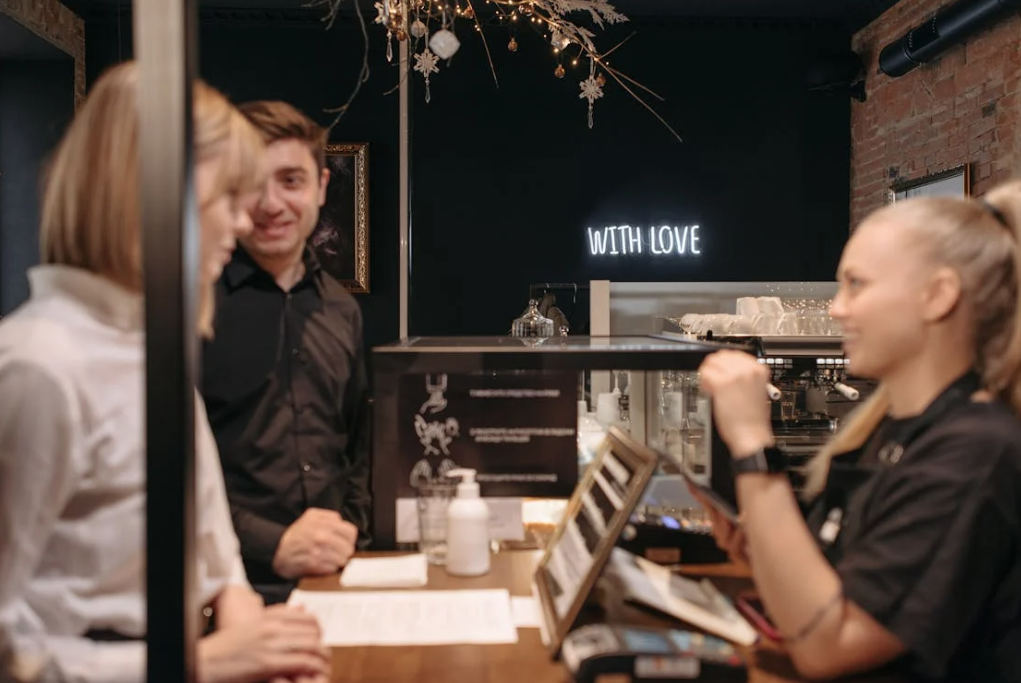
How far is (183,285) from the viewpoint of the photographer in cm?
66

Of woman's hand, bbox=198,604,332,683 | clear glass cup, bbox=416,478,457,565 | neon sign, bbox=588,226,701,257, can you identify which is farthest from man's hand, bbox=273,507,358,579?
neon sign, bbox=588,226,701,257

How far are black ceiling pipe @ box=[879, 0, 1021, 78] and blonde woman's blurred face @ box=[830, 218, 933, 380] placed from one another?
12.3 ft

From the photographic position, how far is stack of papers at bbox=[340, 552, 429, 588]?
1.50 metres

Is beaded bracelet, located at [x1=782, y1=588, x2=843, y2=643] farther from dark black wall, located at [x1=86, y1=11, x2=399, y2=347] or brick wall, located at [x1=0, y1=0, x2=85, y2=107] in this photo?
dark black wall, located at [x1=86, y1=11, x2=399, y2=347]

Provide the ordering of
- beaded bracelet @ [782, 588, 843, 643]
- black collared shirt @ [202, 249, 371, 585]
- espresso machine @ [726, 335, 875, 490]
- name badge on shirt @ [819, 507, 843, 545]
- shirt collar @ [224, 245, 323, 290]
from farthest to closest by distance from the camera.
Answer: espresso machine @ [726, 335, 875, 490], shirt collar @ [224, 245, 323, 290], black collared shirt @ [202, 249, 371, 585], name badge on shirt @ [819, 507, 843, 545], beaded bracelet @ [782, 588, 843, 643]

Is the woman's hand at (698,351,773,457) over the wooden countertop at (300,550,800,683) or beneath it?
over

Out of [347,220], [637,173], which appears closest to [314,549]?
[347,220]

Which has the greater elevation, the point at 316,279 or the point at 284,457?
the point at 316,279

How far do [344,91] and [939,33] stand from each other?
12.2 feet

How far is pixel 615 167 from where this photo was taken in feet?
20.5

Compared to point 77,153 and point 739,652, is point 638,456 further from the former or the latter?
point 77,153

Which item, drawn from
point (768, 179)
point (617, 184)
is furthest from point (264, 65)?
point (768, 179)

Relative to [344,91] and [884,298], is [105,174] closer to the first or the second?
[884,298]

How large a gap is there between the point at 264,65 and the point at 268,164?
455 cm
